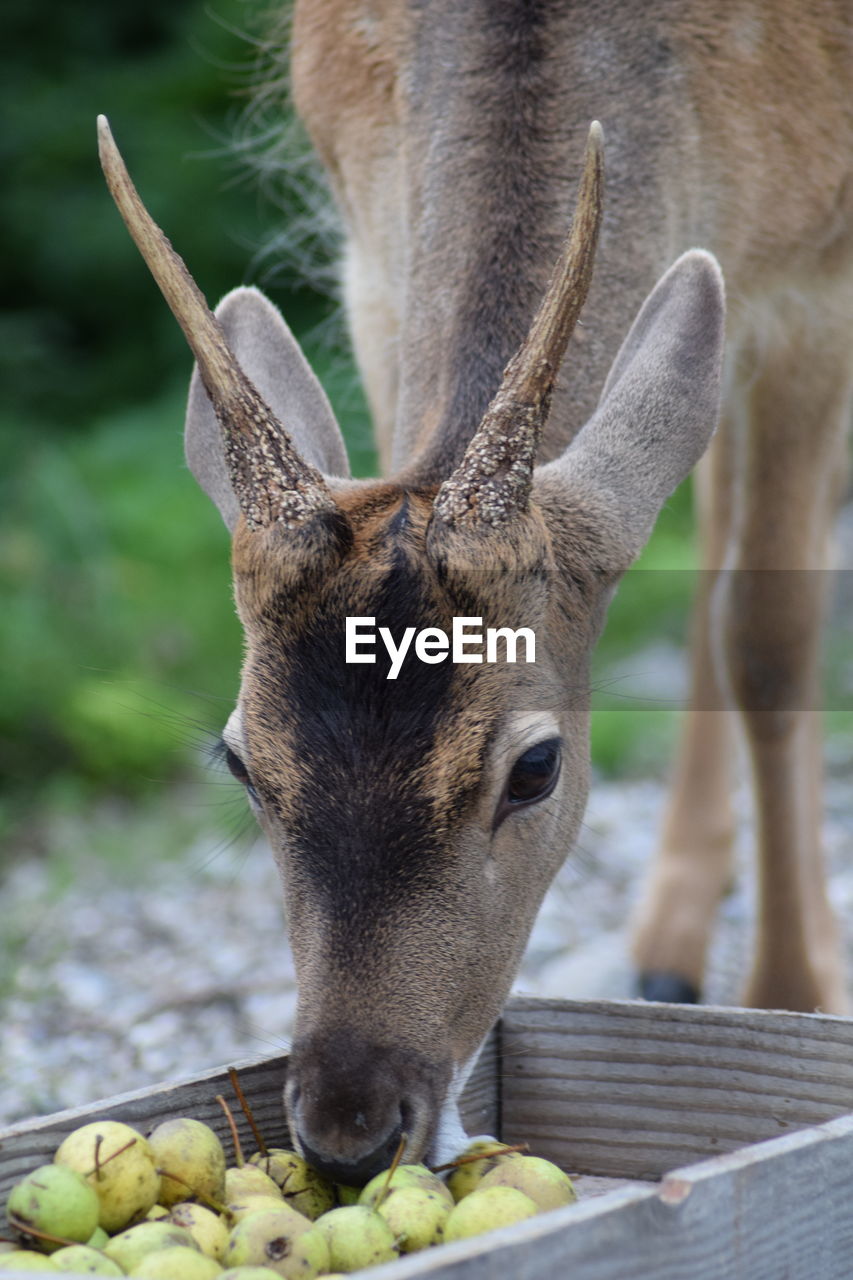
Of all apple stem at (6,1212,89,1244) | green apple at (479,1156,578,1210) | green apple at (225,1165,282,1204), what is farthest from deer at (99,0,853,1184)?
apple stem at (6,1212,89,1244)

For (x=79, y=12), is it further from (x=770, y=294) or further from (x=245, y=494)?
(x=245, y=494)

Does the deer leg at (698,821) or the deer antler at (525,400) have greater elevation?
the deer antler at (525,400)

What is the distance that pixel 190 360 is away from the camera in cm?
1456

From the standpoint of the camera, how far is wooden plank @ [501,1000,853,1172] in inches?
145

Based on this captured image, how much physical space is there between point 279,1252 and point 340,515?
1492 mm

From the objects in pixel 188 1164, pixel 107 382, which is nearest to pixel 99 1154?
pixel 188 1164

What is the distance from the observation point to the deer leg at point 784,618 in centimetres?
583

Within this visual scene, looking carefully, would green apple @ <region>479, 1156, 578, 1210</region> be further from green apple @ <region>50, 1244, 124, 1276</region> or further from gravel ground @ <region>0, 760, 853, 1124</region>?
gravel ground @ <region>0, 760, 853, 1124</region>

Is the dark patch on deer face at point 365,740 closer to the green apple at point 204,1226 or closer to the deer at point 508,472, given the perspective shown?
the deer at point 508,472

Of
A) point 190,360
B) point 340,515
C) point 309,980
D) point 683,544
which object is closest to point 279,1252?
point 309,980

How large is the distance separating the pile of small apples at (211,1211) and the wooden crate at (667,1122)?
0.72ft

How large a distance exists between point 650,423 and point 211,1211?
209 centimetres

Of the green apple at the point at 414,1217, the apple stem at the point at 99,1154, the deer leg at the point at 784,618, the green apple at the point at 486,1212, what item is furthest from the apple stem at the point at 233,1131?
the deer leg at the point at 784,618

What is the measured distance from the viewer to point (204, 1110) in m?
3.64
